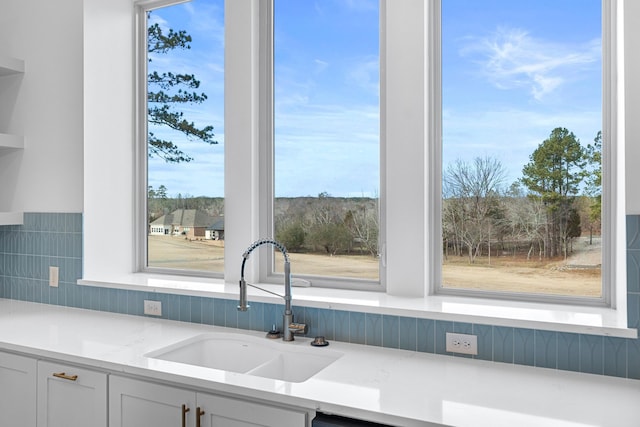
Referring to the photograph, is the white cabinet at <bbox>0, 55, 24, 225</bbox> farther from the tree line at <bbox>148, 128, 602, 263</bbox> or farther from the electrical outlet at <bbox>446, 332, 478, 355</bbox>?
the electrical outlet at <bbox>446, 332, 478, 355</bbox>

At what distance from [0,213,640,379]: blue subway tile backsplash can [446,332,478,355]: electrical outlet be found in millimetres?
19

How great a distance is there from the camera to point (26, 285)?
9.62ft

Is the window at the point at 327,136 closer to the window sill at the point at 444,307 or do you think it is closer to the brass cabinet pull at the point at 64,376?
the window sill at the point at 444,307

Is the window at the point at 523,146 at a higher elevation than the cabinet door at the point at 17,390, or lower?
higher

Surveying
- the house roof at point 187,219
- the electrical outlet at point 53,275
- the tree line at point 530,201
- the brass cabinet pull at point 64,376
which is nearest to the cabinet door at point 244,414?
the brass cabinet pull at point 64,376

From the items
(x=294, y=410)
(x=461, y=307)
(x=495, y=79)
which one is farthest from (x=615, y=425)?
(x=495, y=79)

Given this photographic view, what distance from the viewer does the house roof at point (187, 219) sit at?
285 cm

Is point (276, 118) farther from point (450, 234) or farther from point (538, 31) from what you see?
point (538, 31)

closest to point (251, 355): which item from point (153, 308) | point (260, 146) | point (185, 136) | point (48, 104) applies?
point (153, 308)

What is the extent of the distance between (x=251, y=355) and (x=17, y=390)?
38.0 inches

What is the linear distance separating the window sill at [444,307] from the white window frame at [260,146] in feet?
0.42

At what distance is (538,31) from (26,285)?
3.02 meters

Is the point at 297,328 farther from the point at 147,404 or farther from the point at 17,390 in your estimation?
the point at 17,390

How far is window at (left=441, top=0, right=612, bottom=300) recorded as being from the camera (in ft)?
6.57
